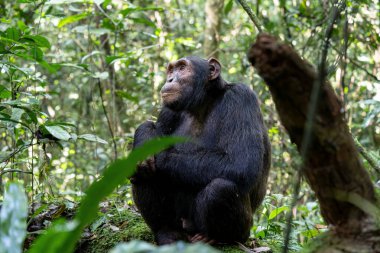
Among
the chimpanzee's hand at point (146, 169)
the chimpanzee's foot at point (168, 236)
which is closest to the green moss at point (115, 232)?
the chimpanzee's foot at point (168, 236)

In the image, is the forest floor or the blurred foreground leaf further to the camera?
the forest floor

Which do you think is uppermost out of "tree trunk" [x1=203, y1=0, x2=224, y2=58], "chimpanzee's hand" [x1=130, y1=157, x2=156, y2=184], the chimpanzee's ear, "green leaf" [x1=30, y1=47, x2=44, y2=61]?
"tree trunk" [x1=203, y1=0, x2=224, y2=58]

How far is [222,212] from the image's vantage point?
14.7 feet

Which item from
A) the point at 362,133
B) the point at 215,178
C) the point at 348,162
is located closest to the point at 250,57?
the point at 348,162

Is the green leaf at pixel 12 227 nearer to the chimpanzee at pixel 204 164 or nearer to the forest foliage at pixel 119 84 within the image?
the forest foliage at pixel 119 84

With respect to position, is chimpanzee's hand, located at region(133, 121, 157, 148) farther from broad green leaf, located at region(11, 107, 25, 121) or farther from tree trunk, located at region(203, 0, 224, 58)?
tree trunk, located at region(203, 0, 224, 58)

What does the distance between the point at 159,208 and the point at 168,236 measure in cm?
27

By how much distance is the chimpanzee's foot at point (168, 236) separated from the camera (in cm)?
480

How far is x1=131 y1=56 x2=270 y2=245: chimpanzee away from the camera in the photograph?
457 cm

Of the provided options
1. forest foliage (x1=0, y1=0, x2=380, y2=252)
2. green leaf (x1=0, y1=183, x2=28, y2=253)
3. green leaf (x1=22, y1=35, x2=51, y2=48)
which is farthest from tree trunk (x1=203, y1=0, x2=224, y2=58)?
green leaf (x1=0, y1=183, x2=28, y2=253)

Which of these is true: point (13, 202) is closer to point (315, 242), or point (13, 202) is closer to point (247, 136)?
point (315, 242)

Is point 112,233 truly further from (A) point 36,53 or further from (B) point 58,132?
(A) point 36,53

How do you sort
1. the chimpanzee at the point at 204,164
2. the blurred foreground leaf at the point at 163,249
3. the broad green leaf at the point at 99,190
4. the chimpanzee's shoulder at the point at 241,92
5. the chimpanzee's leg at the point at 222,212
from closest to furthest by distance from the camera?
the blurred foreground leaf at the point at 163,249, the broad green leaf at the point at 99,190, the chimpanzee's leg at the point at 222,212, the chimpanzee at the point at 204,164, the chimpanzee's shoulder at the point at 241,92

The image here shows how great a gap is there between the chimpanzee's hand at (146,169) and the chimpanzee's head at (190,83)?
0.67 metres
